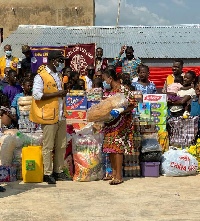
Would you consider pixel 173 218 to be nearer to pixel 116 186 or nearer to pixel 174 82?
pixel 116 186

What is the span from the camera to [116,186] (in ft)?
20.1

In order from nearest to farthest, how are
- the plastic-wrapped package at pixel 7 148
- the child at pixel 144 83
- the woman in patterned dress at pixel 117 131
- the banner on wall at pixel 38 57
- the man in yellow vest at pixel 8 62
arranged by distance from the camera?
1. the woman in patterned dress at pixel 117 131
2. the plastic-wrapped package at pixel 7 148
3. the child at pixel 144 83
4. the man in yellow vest at pixel 8 62
5. the banner on wall at pixel 38 57

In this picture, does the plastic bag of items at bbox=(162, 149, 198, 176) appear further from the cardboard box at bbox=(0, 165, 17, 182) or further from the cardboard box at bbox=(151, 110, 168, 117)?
the cardboard box at bbox=(0, 165, 17, 182)

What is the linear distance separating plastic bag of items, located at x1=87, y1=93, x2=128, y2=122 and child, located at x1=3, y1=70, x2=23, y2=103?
2919mm

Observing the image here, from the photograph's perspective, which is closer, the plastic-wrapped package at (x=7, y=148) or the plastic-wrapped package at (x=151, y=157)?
the plastic-wrapped package at (x=7, y=148)

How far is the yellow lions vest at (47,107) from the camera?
6066 millimetres

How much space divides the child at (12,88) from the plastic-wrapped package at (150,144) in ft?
Answer: 10.4

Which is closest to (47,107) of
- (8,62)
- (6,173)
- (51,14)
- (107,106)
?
(107,106)

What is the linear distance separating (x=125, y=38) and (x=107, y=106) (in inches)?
486

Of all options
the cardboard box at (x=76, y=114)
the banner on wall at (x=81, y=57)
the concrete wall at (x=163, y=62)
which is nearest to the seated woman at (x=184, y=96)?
the cardboard box at (x=76, y=114)

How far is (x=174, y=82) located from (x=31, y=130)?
3187 millimetres

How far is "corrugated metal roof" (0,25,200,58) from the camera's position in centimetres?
1684

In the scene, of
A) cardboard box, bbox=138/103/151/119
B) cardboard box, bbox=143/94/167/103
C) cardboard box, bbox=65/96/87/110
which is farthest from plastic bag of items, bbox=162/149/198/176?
cardboard box, bbox=65/96/87/110

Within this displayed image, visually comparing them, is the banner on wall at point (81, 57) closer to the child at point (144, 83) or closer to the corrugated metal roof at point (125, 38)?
the child at point (144, 83)
